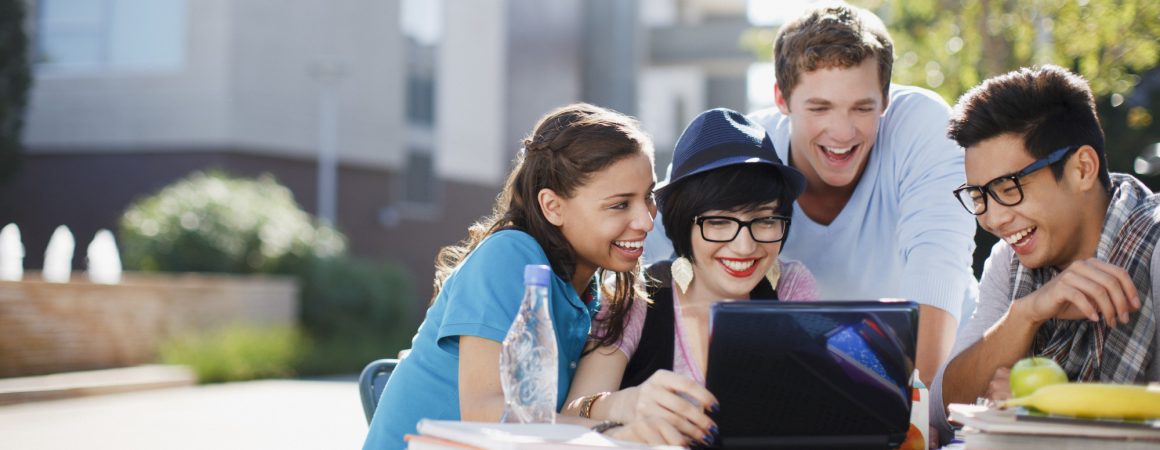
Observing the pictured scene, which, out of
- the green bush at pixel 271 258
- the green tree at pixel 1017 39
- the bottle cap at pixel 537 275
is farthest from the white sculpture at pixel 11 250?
the bottle cap at pixel 537 275

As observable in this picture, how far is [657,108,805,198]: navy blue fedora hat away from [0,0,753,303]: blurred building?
18706mm

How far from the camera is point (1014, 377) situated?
221 centimetres

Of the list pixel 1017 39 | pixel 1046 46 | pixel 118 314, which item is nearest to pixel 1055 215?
pixel 1017 39

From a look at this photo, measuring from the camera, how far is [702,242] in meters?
2.93

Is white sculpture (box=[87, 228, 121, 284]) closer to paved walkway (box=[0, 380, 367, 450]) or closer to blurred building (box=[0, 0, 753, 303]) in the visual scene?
blurred building (box=[0, 0, 753, 303])

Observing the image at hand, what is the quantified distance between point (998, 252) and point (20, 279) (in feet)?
40.2

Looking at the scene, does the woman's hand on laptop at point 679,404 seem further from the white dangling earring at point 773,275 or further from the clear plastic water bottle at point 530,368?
the white dangling earring at point 773,275

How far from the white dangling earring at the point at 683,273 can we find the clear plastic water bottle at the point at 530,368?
679mm

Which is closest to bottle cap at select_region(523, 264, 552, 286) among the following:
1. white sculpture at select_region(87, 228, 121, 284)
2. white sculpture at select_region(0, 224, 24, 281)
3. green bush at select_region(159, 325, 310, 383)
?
green bush at select_region(159, 325, 310, 383)

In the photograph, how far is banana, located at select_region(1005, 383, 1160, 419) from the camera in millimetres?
1978

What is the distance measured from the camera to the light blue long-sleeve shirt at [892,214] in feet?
11.5

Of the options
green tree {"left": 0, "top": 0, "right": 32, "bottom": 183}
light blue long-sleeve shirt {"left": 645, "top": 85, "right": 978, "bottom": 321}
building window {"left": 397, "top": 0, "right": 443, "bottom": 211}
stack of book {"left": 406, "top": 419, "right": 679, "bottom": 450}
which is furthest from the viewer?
building window {"left": 397, "top": 0, "right": 443, "bottom": 211}

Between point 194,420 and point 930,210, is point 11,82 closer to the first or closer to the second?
point 194,420

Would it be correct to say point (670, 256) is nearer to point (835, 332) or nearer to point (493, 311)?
point (493, 311)
